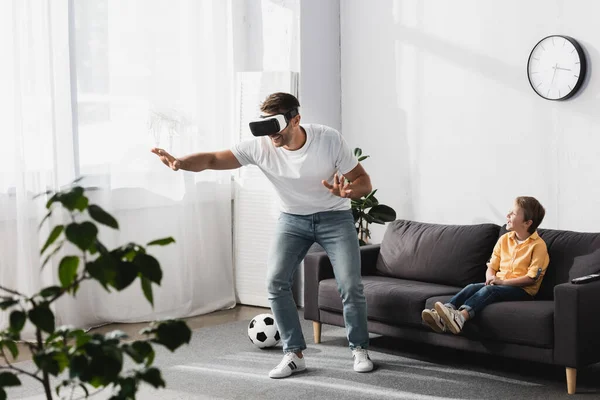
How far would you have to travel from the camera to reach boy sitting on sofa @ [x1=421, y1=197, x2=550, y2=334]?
3854 millimetres

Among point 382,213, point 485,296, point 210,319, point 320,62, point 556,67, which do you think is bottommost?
point 210,319

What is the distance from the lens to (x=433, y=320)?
3893 mm

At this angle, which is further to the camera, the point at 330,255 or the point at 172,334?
the point at 330,255

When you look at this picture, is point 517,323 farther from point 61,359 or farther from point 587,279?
point 61,359

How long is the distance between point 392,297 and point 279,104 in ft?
3.88

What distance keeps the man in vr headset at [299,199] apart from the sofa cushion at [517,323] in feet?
1.89

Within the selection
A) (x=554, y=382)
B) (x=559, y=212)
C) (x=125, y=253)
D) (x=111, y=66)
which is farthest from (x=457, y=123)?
(x=125, y=253)

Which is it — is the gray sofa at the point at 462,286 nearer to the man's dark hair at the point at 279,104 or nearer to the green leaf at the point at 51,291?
the man's dark hair at the point at 279,104

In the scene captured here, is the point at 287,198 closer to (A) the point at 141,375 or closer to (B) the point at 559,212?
(B) the point at 559,212

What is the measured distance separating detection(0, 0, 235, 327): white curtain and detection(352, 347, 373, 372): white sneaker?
1605 millimetres

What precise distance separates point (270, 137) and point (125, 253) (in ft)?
9.16

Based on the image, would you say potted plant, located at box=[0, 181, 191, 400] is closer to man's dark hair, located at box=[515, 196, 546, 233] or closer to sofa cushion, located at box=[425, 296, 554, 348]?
sofa cushion, located at box=[425, 296, 554, 348]

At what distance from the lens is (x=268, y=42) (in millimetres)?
5824

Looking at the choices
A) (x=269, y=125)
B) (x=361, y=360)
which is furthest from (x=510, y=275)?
(x=269, y=125)
